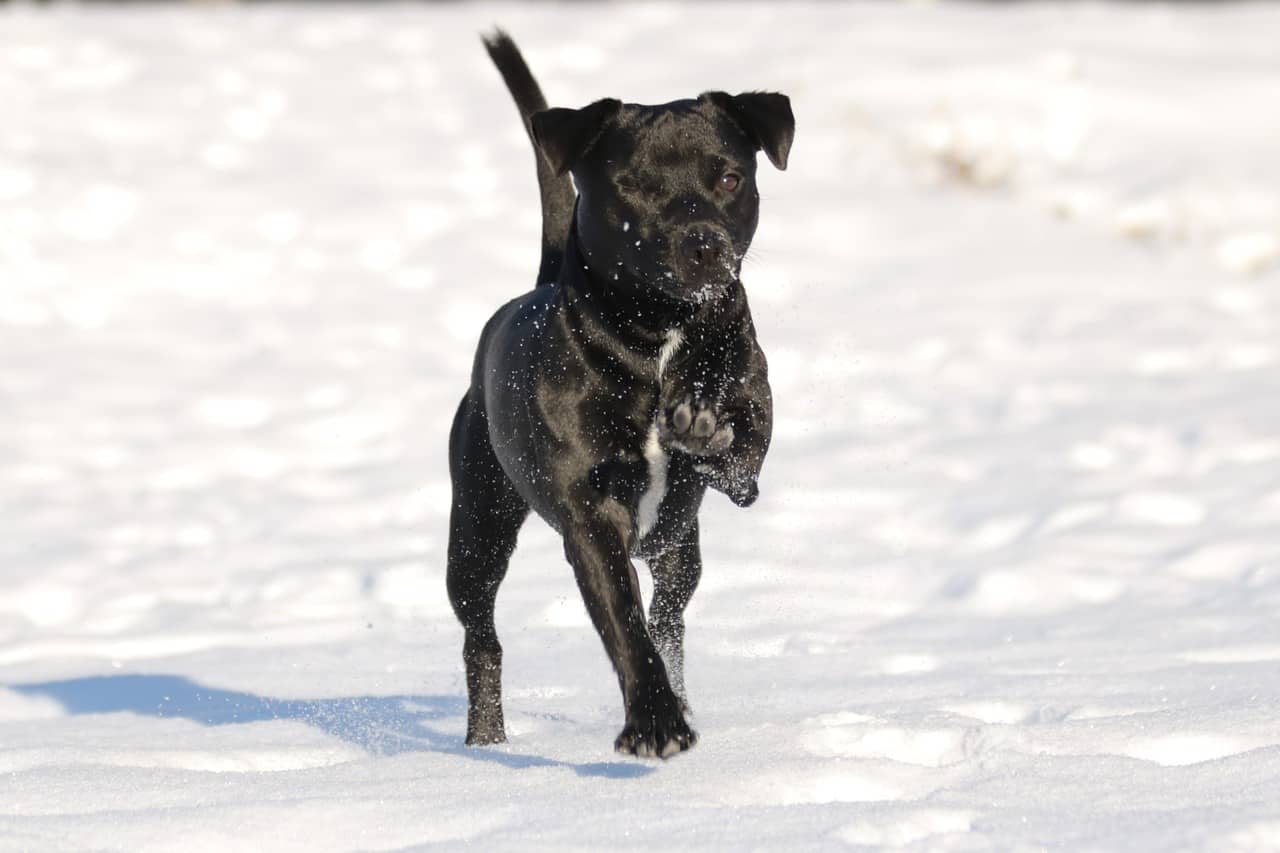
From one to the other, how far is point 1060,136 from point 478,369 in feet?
26.8

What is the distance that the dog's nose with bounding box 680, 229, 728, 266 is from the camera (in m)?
3.55

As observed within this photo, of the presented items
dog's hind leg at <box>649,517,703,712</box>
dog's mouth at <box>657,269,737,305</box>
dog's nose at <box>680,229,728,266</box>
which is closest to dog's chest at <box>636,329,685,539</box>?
dog's mouth at <box>657,269,737,305</box>

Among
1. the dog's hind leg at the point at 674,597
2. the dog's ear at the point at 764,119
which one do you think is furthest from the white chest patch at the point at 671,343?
the dog's hind leg at the point at 674,597

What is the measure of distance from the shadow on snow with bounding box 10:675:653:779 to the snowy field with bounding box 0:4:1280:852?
0.02 m

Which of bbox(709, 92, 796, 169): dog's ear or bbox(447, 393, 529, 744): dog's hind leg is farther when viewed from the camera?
bbox(447, 393, 529, 744): dog's hind leg

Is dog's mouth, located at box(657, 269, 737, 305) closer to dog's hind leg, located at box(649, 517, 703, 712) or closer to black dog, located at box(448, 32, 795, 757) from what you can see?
black dog, located at box(448, 32, 795, 757)

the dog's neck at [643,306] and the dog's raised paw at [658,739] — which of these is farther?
the dog's neck at [643,306]

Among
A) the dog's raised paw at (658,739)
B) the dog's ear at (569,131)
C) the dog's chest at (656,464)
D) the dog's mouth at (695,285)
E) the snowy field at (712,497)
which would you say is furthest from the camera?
the dog's ear at (569,131)

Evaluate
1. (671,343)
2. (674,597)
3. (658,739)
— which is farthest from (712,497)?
(658,739)

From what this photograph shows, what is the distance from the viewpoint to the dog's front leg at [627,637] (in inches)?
128

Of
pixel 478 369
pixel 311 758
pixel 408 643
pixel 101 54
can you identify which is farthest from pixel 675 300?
pixel 101 54

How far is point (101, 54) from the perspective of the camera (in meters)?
14.6

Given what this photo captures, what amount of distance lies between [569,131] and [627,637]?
1.14 meters

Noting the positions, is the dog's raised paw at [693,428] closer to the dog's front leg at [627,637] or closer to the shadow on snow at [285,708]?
the dog's front leg at [627,637]
